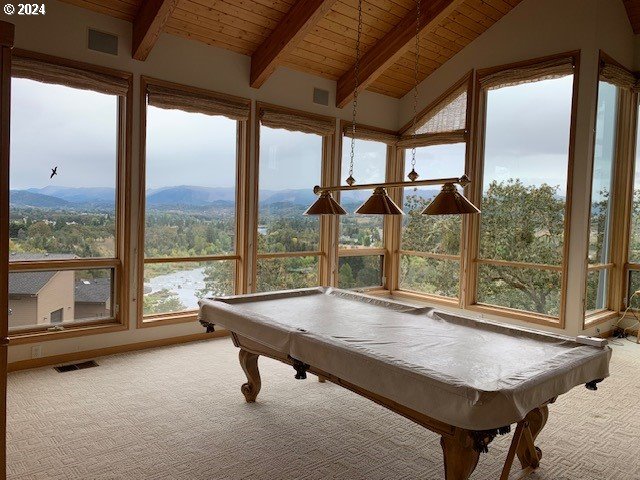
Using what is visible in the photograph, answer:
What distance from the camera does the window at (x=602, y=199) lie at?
5234 mm

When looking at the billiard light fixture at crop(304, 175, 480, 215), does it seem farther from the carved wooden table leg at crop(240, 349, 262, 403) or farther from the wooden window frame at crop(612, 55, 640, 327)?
the wooden window frame at crop(612, 55, 640, 327)

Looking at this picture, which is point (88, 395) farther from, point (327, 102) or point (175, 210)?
point (327, 102)

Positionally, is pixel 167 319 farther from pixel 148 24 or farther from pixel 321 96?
pixel 321 96

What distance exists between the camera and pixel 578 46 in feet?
16.1

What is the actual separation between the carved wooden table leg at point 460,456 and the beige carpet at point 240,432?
0.59m

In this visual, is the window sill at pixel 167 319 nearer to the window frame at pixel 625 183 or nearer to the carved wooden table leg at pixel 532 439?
the carved wooden table leg at pixel 532 439

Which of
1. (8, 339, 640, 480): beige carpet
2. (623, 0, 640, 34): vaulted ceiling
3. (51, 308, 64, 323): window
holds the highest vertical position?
(623, 0, 640, 34): vaulted ceiling

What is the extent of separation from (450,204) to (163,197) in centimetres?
313

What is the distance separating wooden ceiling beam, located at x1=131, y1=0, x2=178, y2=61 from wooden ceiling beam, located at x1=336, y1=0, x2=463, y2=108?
241 centimetres

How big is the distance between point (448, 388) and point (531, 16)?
4.92 metres

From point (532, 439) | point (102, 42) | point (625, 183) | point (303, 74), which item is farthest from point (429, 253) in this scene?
point (102, 42)

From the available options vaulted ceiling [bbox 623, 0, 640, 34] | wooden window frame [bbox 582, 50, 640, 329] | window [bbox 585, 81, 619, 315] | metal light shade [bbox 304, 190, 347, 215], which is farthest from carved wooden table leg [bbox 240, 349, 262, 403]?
vaulted ceiling [bbox 623, 0, 640, 34]

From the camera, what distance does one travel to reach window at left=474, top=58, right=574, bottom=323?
17.0ft

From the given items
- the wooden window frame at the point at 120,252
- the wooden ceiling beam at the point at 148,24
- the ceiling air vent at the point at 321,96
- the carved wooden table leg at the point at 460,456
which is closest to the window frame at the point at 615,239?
the ceiling air vent at the point at 321,96
